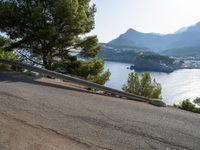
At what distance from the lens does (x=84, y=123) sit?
6324 millimetres

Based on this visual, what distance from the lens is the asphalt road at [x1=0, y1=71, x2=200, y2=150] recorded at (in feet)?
17.2

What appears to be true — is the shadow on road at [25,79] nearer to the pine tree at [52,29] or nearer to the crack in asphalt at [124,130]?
the crack in asphalt at [124,130]

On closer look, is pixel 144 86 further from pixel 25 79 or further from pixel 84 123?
pixel 84 123

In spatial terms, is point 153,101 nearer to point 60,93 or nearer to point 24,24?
point 60,93

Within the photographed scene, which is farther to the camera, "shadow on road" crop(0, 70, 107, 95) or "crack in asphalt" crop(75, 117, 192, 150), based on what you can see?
"shadow on road" crop(0, 70, 107, 95)

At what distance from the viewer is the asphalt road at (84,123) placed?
17.2 ft

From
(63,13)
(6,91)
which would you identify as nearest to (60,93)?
(6,91)

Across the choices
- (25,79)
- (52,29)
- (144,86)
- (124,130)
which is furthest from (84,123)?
(144,86)

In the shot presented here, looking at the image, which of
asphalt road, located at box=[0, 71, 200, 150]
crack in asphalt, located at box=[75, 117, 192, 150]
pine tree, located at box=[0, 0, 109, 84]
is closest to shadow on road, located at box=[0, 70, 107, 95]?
asphalt road, located at box=[0, 71, 200, 150]

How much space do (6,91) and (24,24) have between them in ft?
41.5

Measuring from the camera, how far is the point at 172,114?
26.1 ft

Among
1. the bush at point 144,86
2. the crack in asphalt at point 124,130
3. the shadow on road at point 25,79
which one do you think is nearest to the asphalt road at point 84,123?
the crack in asphalt at point 124,130

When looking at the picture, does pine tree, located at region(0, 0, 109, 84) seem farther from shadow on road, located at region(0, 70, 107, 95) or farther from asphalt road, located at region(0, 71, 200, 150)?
asphalt road, located at region(0, 71, 200, 150)

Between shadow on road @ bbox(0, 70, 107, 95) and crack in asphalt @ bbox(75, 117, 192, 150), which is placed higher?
shadow on road @ bbox(0, 70, 107, 95)
